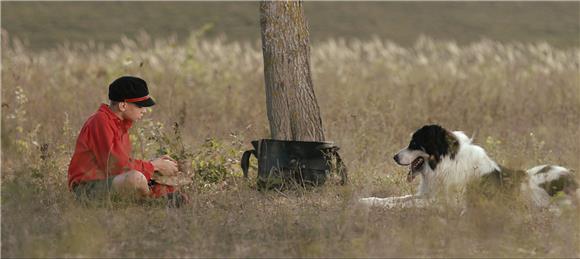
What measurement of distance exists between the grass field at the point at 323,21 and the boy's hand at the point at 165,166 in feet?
98.7

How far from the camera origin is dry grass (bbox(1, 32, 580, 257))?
23.2ft

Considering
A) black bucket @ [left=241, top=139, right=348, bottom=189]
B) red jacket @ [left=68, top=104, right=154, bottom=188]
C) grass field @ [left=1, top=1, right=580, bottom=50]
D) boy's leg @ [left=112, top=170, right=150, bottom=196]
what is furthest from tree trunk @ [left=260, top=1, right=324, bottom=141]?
grass field @ [left=1, top=1, right=580, bottom=50]

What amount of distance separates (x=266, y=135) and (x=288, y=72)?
220 centimetres

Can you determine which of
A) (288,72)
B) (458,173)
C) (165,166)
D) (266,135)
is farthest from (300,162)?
(266,135)

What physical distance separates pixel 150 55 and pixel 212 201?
11.1 m

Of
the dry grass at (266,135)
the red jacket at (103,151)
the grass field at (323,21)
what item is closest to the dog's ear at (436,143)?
the dry grass at (266,135)

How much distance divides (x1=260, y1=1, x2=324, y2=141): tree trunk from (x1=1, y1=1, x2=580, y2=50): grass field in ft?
95.4

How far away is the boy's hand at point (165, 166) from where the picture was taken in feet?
27.1

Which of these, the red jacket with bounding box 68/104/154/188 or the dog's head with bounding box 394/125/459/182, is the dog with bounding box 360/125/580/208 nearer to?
the dog's head with bounding box 394/125/459/182

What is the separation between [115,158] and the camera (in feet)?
26.1

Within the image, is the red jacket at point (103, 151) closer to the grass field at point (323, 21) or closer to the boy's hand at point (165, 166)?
the boy's hand at point (165, 166)

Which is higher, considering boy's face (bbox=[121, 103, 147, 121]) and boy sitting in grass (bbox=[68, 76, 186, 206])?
boy's face (bbox=[121, 103, 147, 121])

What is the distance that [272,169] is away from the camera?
9289mm

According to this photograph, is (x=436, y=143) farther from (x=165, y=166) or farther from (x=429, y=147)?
(x=165, y=166)
